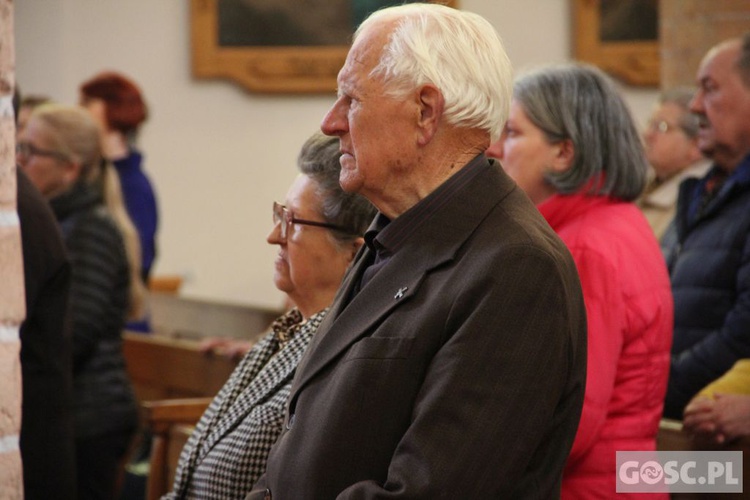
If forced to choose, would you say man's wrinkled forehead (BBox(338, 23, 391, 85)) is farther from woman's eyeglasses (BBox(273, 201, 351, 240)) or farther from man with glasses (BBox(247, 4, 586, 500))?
woman's eyeglasses (BBox(273, 201, 351, 240))

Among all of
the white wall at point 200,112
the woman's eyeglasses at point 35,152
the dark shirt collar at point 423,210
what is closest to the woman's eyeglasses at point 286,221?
the dark shirt collar at point 423,210

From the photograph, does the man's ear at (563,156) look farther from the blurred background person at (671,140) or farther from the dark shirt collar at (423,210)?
the blurred background person at (671,140)

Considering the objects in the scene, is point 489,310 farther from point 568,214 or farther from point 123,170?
point 123,170

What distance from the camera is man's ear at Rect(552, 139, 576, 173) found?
8.72 ft

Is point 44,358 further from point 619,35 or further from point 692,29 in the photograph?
point 619,35

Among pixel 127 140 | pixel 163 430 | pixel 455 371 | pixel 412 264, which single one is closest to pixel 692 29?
pixel 127 140

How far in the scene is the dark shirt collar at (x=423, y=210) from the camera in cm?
176

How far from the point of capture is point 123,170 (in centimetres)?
549

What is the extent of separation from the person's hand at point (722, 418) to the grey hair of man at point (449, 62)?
47.6 inches

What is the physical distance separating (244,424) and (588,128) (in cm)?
107

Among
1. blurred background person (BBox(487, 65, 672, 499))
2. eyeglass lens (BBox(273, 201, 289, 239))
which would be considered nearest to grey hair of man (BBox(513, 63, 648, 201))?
blurred background person (BBox(487, 65, 672, 499))

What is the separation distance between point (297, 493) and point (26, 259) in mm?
1149

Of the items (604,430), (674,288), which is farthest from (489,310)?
(674,288)

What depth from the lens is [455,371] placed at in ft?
5.20
